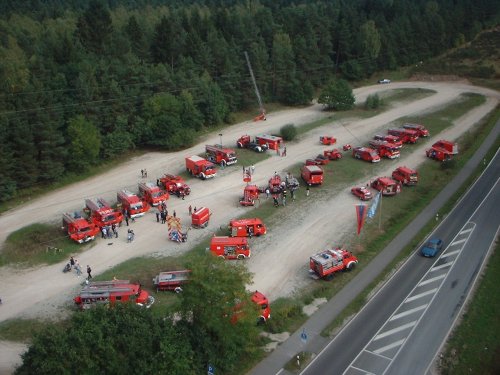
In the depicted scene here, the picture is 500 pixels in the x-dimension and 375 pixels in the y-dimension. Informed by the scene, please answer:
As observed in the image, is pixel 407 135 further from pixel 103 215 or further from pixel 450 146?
pixel 103 215

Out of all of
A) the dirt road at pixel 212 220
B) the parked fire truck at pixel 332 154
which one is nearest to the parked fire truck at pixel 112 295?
the dirt road at pixel 212 220

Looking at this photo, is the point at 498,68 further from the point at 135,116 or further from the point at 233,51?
the point at 135,116

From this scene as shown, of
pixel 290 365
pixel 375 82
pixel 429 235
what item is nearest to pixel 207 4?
pixel 375 82

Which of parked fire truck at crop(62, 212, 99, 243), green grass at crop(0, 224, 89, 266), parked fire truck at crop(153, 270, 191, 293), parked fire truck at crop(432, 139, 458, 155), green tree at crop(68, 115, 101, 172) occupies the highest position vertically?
green tree at crop(68, 115, 101, 172)

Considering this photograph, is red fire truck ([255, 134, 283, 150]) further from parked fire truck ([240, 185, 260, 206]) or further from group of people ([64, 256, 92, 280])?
group of people ([64, 256, 92, 280])

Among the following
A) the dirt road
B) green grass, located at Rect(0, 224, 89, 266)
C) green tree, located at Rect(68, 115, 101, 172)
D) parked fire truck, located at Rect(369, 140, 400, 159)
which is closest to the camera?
the dirt road

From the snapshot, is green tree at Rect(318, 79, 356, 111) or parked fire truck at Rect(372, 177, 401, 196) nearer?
parked fire truck at Rect(372, 177, 401, 196)

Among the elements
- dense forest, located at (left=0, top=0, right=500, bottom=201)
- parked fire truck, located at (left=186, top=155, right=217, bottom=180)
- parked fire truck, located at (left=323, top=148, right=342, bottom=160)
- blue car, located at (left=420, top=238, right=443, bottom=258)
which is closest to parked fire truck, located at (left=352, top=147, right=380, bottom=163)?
parked fire truck, located at (left=323, top=148, right=342, bottom=160)
